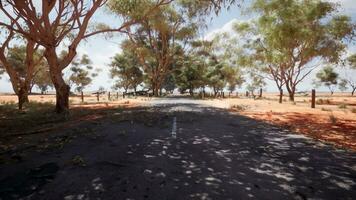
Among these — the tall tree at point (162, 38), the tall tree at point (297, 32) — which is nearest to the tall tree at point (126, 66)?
the tall tree at point (162, 38)

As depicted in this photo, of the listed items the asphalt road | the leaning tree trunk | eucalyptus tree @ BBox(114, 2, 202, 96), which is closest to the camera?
the asphalt road

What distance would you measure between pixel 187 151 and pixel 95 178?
9.01 feet

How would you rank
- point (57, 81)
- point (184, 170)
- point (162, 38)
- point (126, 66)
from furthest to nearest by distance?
point (126, 66) < point (162, 38) < point (57, 81) < point (184, 170)

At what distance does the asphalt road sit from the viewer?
5016 millimetres

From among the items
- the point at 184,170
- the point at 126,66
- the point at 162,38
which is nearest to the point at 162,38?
the point at 162,38

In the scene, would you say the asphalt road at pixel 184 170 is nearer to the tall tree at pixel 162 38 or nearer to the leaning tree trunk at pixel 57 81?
the leaning tree trunk at pixel 57 81

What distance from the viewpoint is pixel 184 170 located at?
6184mm

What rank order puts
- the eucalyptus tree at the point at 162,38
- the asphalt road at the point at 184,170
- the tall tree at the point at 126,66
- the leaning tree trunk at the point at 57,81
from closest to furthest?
1. the asphalt road at the point at 184,170
2. the leaning tree trunk at the point at 57,81
3. the eucalyptus tree at the point at 162,38
4. the tall tree at the point at 126,66

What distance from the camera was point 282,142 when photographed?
9.23 meters

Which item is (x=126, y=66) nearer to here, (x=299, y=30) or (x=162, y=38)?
(x=162, y=38)

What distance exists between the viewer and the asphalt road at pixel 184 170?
5016 mm

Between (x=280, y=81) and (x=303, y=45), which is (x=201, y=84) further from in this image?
(x=303, y=45)

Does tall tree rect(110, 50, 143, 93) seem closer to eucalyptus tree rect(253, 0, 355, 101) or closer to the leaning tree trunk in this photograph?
eucalyptus tree rect(253, 0, 355, 101)

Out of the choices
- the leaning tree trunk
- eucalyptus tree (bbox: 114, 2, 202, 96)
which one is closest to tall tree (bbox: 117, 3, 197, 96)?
eucalyptus tree (bbox: 114, 2, 202, 96)
